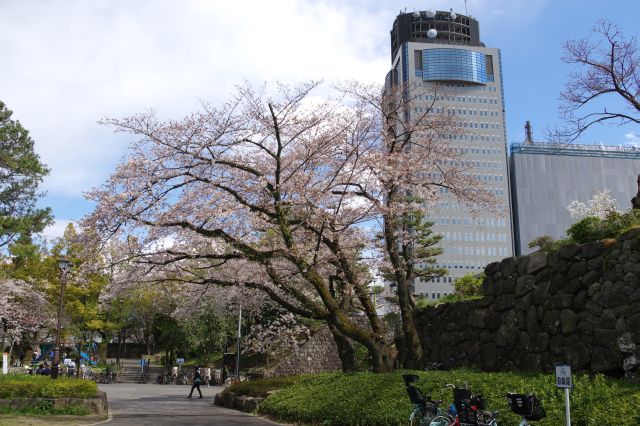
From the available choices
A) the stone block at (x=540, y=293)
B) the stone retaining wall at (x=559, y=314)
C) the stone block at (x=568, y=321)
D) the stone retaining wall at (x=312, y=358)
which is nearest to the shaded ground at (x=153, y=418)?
the stone retaining wall at (x=559, y=314)

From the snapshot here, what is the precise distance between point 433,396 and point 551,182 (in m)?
112

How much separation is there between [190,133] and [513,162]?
109m

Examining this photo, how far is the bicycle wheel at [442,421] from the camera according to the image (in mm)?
7495

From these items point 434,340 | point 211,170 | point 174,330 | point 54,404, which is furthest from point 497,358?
point 174,330

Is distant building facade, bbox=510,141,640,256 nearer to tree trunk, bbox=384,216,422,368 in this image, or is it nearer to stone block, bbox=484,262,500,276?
tree trunk, bbox=384,216,422,368

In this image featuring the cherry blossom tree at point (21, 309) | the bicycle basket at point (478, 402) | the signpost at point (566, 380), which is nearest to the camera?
the signpost at point (566, 380)

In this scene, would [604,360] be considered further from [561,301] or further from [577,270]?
[577,270]

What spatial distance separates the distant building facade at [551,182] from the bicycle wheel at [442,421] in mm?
109461

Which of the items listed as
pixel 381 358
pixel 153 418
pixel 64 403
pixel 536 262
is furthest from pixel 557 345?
pixel 64 403

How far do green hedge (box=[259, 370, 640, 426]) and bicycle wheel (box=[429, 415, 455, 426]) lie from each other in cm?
78

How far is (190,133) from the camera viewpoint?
11.1 m

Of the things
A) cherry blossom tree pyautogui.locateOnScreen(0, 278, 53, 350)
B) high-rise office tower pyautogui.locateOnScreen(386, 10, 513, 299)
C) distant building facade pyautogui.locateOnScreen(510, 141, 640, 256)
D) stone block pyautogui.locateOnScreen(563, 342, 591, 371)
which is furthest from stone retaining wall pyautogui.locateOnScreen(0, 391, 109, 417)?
distant building facade pyautogui.locateOnScreen(510, 141, 640, 256)

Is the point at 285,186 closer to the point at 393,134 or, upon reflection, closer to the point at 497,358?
the point at 393,134

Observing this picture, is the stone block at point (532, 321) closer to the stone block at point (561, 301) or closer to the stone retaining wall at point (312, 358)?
the stone block at point (561, 301)
